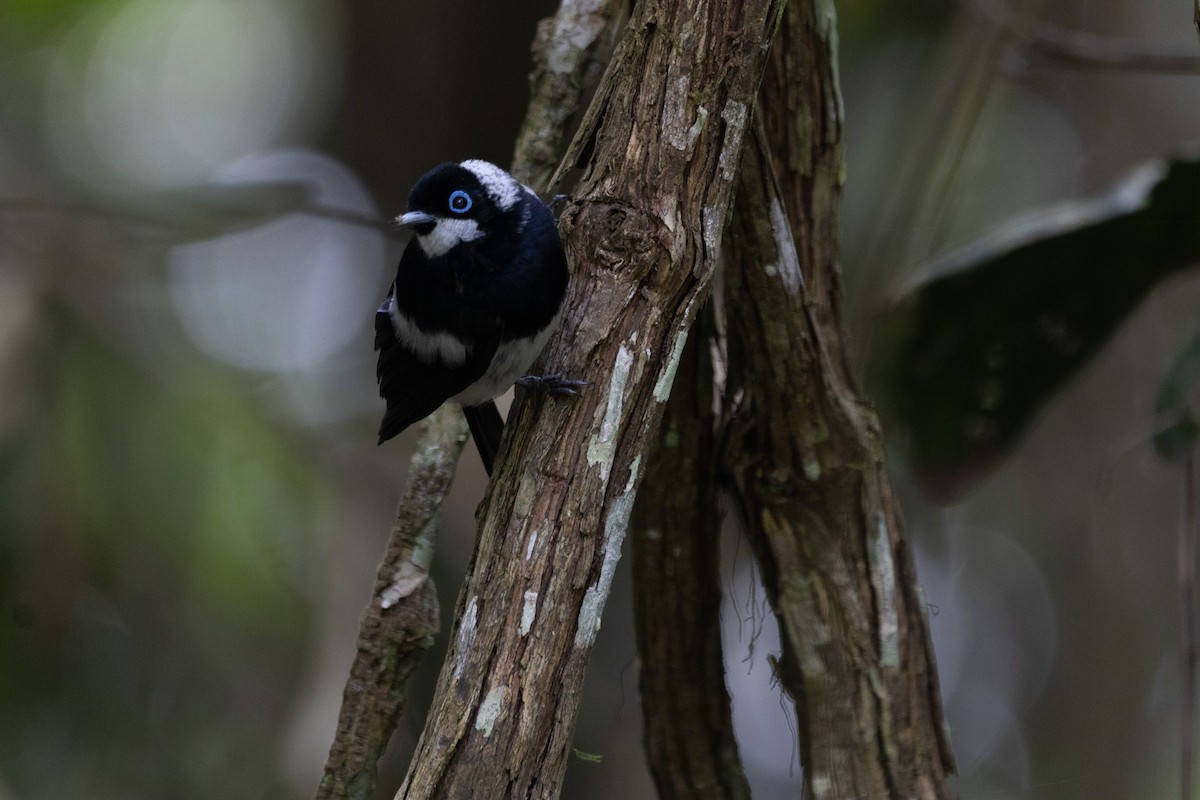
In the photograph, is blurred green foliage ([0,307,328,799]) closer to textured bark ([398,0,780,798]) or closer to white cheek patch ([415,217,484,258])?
white cheek patch ([415,217,484,258])

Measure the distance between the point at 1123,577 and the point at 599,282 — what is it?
15.7 feet

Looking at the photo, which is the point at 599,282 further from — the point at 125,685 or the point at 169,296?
the point at 169,296

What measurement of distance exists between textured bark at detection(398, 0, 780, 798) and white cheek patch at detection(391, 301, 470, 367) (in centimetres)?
49

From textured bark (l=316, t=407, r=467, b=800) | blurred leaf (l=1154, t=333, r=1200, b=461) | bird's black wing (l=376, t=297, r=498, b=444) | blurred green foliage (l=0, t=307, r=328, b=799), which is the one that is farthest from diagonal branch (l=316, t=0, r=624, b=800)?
blurred green foliage (l=0, t=307, r=328, b=799)

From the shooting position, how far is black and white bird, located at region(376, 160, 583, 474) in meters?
2.67

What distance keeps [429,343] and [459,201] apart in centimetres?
37

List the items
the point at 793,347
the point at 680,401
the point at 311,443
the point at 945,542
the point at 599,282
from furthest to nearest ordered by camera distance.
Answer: the point at 945,542 < the point at 311,443 < the point at 680,401 < the point at 793,347 < the point at 599,282

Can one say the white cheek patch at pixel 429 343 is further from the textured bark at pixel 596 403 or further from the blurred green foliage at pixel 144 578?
the blurred green foliage at pixel 144 578

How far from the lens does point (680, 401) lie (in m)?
2.91

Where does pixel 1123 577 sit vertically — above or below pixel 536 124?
below

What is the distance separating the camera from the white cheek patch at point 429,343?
9.36 feet

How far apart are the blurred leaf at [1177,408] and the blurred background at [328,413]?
0.14 metres

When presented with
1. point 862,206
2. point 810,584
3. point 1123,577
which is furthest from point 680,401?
point 862,206

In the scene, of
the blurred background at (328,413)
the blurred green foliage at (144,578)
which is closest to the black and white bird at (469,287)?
the blurred background at (328,413)
